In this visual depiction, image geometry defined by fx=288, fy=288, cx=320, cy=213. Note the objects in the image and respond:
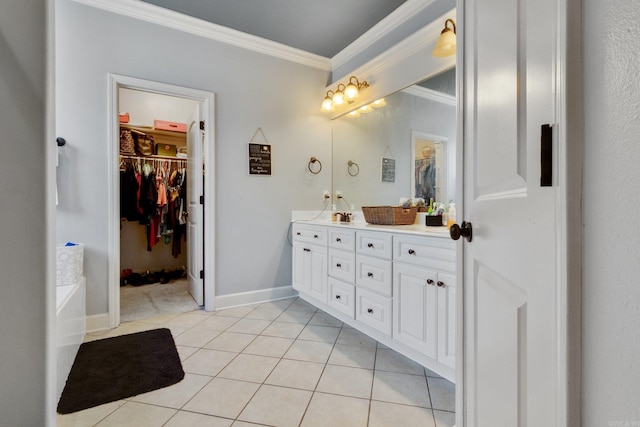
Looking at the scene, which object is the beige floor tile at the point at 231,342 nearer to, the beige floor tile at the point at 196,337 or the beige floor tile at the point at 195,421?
the beige floor tile at the point at 196,337

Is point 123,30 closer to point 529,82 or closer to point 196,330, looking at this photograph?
point 196,330

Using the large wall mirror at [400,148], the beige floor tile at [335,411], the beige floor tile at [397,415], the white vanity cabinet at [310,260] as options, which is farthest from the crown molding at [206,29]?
the beige floor tile at [397,415]

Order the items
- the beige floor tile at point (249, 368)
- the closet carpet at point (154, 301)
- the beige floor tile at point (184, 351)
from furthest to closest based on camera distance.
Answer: the closet carpet at point (154, 301), the beige floor tile at point (184, 351), the beige floor tile at point (249, 368)

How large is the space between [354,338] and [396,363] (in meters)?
0.43

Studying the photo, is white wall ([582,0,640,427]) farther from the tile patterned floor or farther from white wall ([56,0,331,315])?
white wall ([56,0,331,315])

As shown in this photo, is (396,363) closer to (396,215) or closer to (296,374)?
(296,374)

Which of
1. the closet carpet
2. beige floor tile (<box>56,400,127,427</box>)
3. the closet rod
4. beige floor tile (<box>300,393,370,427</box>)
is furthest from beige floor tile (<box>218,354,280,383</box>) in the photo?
the closet rod

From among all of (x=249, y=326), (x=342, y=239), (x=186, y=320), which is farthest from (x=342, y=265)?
(x=186, y=320)

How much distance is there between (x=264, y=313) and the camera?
2814mm

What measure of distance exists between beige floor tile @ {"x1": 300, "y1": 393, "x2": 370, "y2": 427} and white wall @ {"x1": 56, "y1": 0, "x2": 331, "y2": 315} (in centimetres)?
174

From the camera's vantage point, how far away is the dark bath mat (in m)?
1.58

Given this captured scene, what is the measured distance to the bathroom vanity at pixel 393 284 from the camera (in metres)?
1.62

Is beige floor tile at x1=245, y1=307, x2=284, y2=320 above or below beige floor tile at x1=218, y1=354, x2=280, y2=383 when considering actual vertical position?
above

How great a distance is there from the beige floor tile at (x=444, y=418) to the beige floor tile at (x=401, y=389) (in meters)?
0.06
